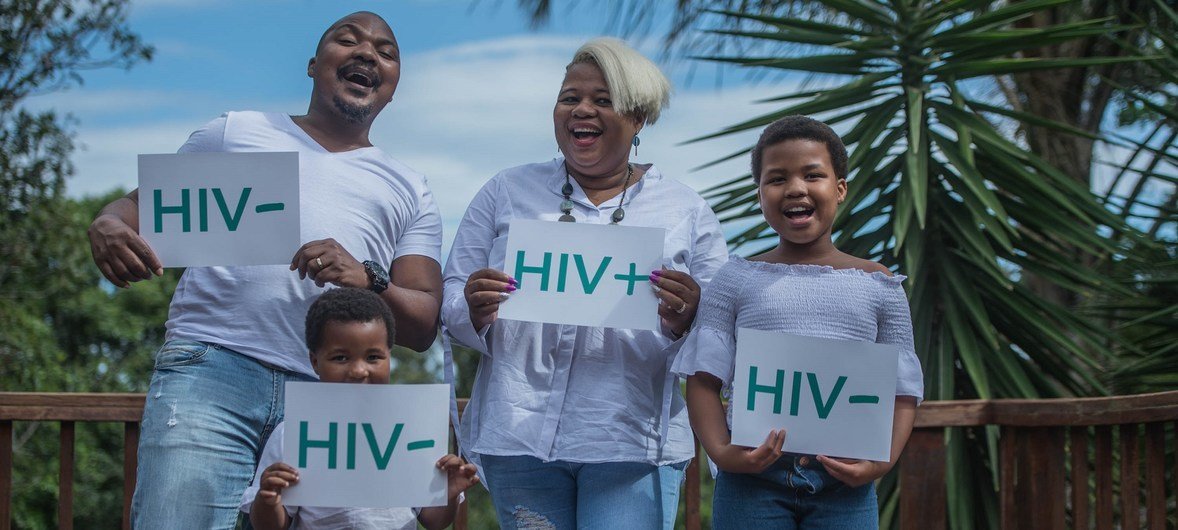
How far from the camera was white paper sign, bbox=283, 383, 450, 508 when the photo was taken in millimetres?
2191

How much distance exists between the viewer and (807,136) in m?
2.46

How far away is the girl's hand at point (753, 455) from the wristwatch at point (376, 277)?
2.55ft

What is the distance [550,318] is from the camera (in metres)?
2.41

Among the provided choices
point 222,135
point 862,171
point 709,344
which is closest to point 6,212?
point 862,171

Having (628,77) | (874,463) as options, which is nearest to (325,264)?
(628,77)

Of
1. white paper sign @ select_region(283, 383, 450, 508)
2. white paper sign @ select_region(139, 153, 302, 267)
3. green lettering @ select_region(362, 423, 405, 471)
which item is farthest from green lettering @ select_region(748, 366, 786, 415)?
white paper sign @ select_region(139, 153, 302, 267)

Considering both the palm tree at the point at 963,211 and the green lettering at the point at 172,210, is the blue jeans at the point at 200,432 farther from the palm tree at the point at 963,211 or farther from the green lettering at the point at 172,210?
the palm tree at the point at 963,211

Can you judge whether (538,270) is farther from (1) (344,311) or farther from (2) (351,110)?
(2) (351,110)

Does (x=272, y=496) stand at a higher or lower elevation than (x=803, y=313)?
lower

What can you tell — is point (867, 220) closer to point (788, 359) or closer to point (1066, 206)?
point (1066, 206)

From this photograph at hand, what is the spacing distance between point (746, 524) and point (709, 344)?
36cm

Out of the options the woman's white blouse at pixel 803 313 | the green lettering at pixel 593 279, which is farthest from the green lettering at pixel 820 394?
the green lettering at pixel 593 279

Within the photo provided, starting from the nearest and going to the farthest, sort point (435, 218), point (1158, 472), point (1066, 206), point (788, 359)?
point (788, 359)
point (435, 218)
point (1158, 472)
point (1066, 206)

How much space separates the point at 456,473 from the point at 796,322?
2.39 ft
